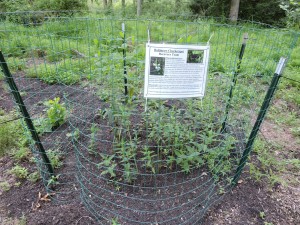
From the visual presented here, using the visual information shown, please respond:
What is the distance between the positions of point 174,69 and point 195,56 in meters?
0.18

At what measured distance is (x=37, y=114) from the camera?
3416 millimetres

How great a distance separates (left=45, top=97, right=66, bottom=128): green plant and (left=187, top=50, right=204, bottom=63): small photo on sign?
1.92 metres

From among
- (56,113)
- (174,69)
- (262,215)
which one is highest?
(174,69)

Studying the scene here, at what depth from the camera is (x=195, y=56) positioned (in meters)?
1.69

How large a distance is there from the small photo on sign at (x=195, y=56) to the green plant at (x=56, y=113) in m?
1.92

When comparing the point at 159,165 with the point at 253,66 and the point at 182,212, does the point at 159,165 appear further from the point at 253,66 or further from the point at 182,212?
the point at 253,66

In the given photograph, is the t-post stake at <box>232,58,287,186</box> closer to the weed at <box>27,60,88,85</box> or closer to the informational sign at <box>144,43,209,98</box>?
the informational sign at <box>144,43,209,98</box>

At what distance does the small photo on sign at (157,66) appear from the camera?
5.28 ft

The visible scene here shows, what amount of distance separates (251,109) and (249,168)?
1.25 metres

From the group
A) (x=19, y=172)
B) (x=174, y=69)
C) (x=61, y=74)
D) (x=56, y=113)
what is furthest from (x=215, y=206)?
(x=61, y=74)

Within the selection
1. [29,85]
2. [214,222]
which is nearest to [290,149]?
[214,222]

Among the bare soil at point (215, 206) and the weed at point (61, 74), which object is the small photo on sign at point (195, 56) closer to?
the bare soil at point (215, 206)

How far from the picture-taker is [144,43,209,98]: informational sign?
1615mm

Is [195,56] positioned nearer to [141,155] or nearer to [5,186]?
[141,155]
